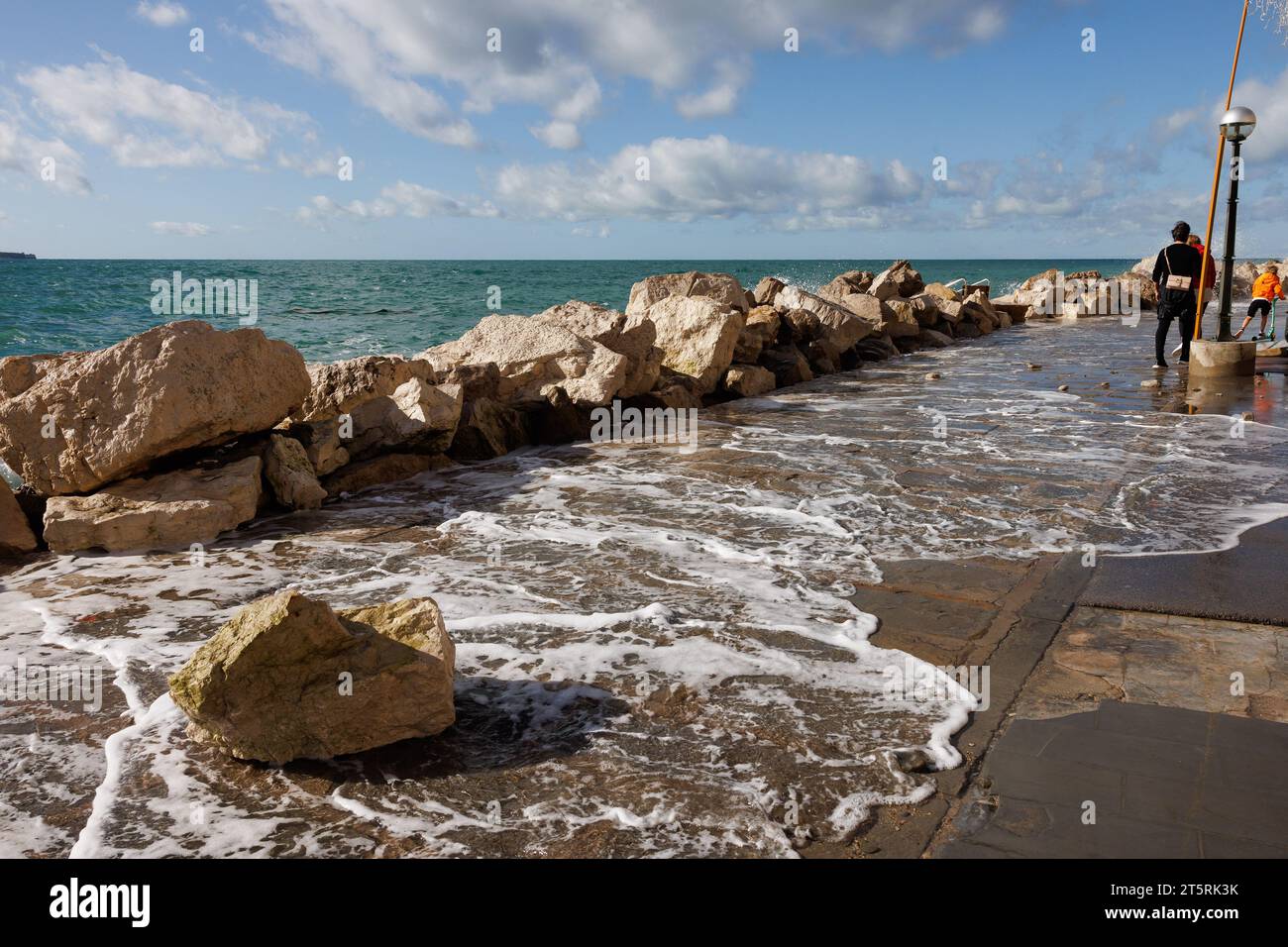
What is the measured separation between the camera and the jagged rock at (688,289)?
14.8 m

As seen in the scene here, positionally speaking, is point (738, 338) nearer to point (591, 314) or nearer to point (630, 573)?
point (591, 314)

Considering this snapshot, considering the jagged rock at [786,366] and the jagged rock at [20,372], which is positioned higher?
the jagged rock at [786,366]

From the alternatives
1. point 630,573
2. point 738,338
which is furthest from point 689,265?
point 630,573

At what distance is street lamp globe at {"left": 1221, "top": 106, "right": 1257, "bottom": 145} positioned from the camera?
10.9 metres

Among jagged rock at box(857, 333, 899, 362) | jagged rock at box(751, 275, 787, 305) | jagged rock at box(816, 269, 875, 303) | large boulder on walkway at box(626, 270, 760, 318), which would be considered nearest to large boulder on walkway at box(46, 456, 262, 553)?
large boulder on walkway at box(626, 270, 760, 318)

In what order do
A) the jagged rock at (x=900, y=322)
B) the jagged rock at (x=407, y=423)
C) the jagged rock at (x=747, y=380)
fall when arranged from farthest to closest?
the jagged rock at (x=900, y=322) → the jagged rock at (x=747, y=380) → the jagged rock at (x=407, y=423)

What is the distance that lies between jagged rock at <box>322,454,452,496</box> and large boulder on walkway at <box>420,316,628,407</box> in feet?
5.94

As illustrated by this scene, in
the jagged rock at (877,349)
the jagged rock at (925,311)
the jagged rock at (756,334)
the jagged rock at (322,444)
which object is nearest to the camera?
the jagged rock at (322,444)

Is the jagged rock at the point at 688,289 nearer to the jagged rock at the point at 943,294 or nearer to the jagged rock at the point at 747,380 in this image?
the jagged rock at the point at 747,380

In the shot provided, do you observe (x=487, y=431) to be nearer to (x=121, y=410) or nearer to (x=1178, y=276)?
(x=121, y=410)

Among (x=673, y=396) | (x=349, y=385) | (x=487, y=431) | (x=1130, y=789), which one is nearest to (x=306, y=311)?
(x=673, y=396)

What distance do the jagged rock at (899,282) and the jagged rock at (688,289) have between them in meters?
8.04

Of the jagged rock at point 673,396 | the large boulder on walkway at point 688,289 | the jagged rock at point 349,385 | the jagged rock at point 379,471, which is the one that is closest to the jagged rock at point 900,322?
the large boulder on walkway at point 688,289
